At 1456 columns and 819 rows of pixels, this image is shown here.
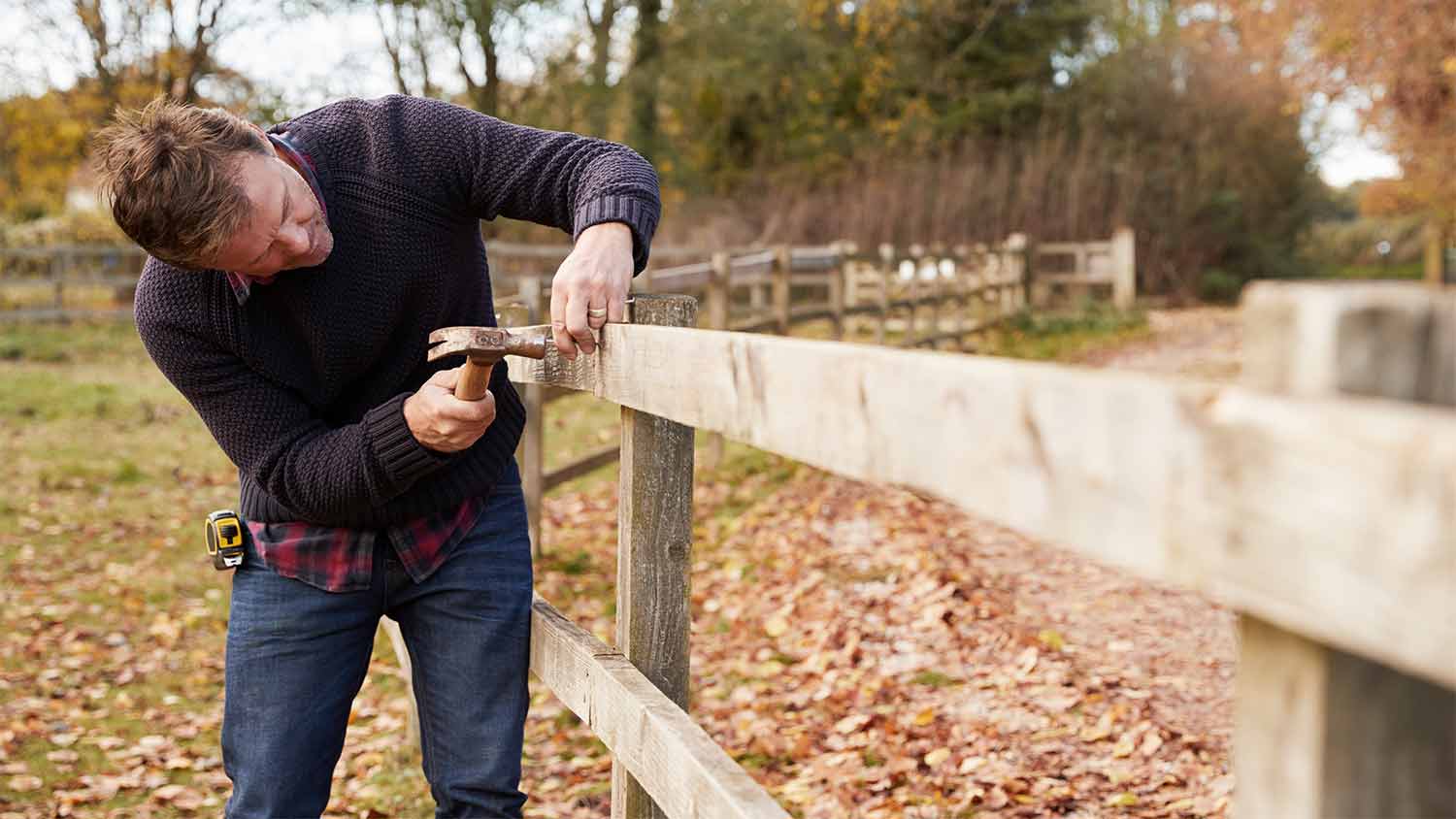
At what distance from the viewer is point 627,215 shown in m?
2.23

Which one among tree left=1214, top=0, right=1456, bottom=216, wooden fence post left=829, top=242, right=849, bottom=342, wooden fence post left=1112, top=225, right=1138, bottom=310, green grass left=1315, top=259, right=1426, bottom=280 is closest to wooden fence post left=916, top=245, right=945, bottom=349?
wooden fence post left=829, top=242, right=849, bottom=342

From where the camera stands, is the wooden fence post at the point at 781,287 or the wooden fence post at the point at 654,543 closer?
the wooden fence post at the point at 654,543

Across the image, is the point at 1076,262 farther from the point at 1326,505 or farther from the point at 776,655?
the point at 1326,505

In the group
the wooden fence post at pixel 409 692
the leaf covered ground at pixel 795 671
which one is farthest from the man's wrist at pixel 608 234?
the leaf covered ground at pixel 795 671

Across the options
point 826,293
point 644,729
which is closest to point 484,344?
point 644,729

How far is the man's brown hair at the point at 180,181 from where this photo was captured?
2113 mm

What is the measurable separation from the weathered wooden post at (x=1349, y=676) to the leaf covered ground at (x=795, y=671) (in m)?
2.77

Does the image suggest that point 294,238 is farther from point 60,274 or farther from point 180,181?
point 60,274

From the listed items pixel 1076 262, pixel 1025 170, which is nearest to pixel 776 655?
pixel 1076 262

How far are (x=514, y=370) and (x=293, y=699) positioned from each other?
0.86 metres

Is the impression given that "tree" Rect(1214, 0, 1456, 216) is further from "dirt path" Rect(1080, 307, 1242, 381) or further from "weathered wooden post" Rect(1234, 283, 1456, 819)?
"weathered wooden post" Rect(1234, 283, 1456, 819)

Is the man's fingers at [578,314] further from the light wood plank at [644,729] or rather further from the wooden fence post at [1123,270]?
the wooden fence post at [1123,270]

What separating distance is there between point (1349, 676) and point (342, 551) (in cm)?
204

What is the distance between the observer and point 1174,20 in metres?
30.0
